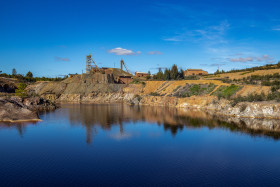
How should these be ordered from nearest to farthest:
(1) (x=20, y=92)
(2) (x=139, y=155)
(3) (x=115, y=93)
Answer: (2) (x=139, y=155)
(1) (x=20, y=92)
(3) (x=115, y=93)

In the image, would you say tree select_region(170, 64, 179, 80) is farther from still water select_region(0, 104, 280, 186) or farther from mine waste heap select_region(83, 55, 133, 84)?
still water select_region(0, 104, 280, 186)

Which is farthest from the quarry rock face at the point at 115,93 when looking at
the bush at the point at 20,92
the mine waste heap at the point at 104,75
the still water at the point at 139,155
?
the still water at the point at 139,155

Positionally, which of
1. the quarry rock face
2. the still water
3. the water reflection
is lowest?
the still water

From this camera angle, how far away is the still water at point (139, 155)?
16766 mm

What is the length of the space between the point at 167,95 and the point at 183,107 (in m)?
12.1

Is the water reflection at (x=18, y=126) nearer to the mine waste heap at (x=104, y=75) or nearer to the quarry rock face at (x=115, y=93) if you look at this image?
the quarry rock face at (x=115, y=93)

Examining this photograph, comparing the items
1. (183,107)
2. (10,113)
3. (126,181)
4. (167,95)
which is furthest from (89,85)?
(126,181)

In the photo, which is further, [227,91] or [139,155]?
[227,91]

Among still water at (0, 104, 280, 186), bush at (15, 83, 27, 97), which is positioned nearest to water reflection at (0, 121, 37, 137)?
still water at (0, 104, 280, 186)

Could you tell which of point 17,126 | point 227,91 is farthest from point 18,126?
point 227,91

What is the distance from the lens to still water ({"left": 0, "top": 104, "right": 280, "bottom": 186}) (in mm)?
16766

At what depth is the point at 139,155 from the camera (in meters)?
22.2

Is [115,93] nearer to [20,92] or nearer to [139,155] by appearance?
[20,92]

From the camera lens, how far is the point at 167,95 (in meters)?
77.7
